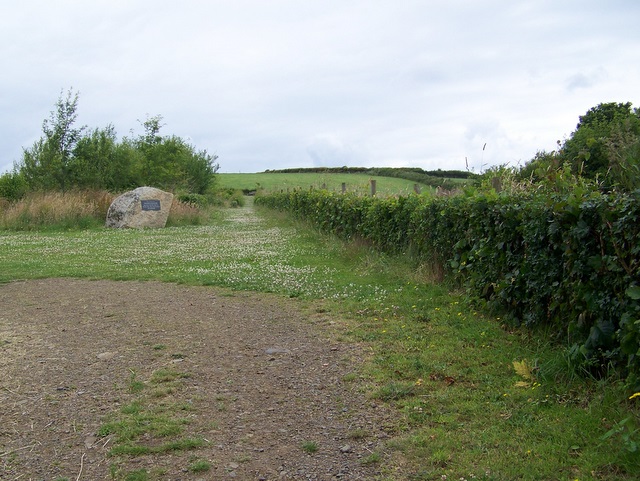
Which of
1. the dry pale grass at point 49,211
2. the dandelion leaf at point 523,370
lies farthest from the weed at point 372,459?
the dry pale grass at point 49,211

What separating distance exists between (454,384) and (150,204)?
23.5 metres

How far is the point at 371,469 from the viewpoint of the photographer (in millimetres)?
3572

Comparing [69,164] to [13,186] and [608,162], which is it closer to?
[13,186]

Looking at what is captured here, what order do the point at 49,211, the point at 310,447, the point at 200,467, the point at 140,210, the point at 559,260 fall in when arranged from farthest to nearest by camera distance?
the point at 140,210 → the point at 49,211 → the point at 559,260 → the point at 310,447 → the point at 200,467

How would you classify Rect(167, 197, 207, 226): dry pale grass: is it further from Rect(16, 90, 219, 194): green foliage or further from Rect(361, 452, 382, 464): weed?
Rect(361, 452, 382, 464): weed

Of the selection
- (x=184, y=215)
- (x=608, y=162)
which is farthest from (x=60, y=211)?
(x=608, y=162)

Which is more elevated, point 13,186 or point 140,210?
point 13,186

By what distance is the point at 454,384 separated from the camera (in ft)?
16.0

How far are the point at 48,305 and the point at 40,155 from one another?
77.8 feet

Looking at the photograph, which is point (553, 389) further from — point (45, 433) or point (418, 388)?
point (45, 433)

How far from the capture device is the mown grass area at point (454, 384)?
139 inches

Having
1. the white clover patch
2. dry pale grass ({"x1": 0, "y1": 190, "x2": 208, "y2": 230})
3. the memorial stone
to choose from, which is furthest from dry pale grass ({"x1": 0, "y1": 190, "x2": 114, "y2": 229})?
the white clover patch

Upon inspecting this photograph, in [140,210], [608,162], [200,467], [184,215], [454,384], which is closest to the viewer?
[200,467]

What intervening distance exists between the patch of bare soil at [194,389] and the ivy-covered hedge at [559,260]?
1.80 m
